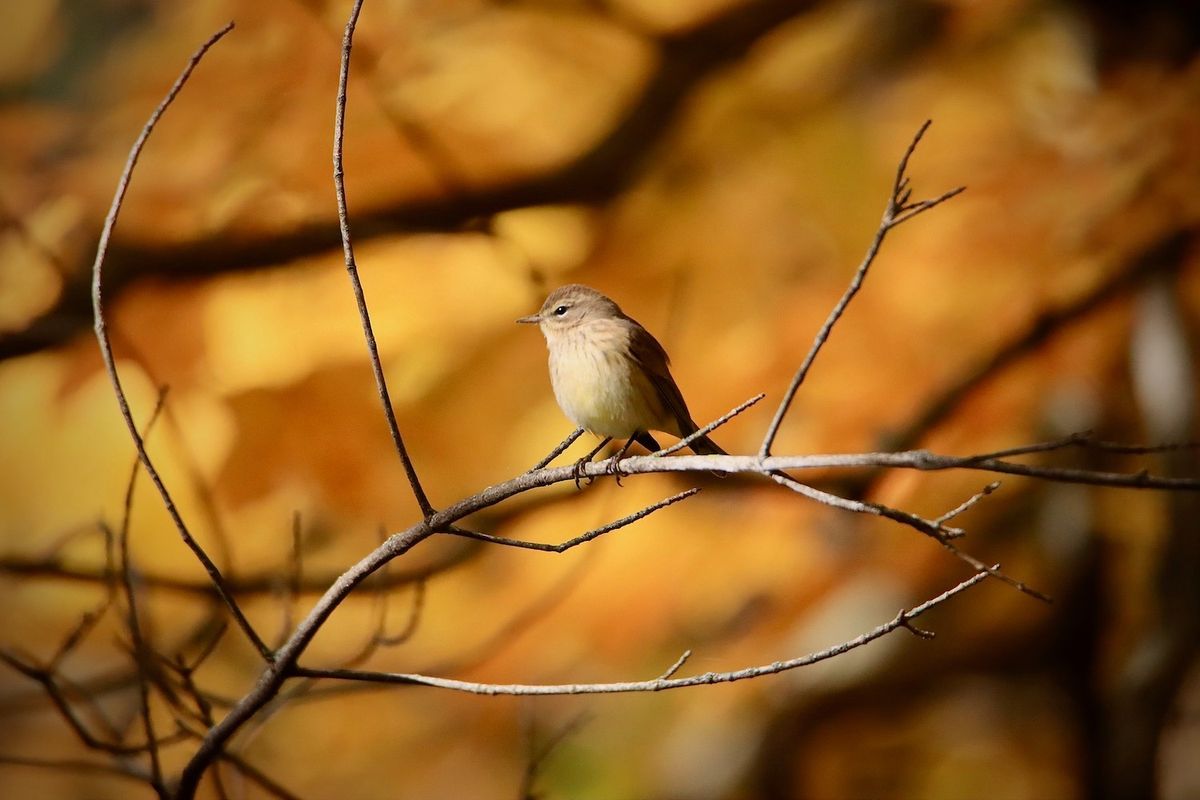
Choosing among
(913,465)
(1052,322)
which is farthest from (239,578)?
(1052,322)

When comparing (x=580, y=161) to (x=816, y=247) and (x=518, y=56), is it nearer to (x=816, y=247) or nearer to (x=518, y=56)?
(x=518, y=56)

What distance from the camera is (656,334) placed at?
245 cm

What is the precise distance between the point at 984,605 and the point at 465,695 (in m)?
1.18

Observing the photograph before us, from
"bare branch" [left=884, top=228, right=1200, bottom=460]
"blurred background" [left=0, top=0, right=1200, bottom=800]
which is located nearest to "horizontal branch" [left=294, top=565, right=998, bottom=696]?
"blurred background" [left=0, top=0, right=1200, bottom=800]

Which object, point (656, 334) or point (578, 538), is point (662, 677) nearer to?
point (578, 538)

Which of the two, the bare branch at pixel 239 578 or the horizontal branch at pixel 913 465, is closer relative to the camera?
the horizontal branch at pixel 913 465

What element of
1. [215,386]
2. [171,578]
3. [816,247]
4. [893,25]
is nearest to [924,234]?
[816,247]

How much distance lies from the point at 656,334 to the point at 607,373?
2.73 ft

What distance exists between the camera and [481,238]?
8.25 ft

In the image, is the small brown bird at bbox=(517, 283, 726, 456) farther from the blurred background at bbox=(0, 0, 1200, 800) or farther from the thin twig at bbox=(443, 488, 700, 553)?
the blurred background at bbox=(0, 0, 1200, 800)

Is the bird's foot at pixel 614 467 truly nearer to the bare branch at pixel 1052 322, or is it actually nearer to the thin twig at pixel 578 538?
the thin twig at pixel 578 538

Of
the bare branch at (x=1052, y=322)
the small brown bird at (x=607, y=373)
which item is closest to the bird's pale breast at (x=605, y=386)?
the small brown bird at (x=607, y=373)

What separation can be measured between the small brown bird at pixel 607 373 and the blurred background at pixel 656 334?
63 centimetres

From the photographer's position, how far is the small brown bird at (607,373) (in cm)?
163
